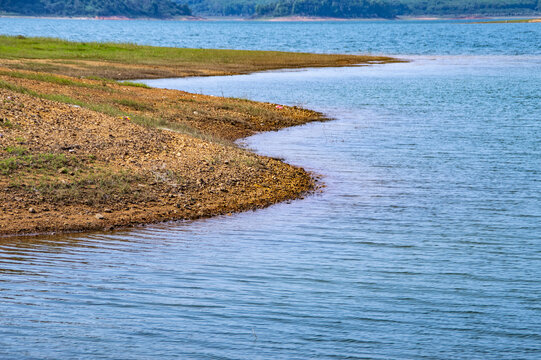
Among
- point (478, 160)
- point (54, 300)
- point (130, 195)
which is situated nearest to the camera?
point (54, 300)

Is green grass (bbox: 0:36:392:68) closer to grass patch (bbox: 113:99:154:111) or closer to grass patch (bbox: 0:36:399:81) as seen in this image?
grass patch (bbox: 0:36:399:81)

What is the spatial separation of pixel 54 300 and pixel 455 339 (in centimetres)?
540

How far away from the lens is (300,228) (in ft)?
44.1

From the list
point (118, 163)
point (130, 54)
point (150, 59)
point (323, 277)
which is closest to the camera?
point (323, 277)

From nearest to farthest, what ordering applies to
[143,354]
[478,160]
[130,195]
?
[143,354] → [130,195] → [478,160]

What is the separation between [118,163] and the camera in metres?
16.4

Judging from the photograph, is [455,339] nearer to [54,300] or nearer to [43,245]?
[54,300]

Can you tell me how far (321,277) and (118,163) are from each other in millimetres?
7552

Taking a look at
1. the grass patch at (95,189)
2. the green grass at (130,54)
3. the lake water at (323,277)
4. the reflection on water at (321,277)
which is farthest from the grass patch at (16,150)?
the green grass at (130,54)

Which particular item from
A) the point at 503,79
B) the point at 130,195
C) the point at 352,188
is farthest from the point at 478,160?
the point at 503,79

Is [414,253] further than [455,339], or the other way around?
[414,253]

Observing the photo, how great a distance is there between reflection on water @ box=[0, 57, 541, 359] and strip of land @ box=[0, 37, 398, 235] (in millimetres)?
861

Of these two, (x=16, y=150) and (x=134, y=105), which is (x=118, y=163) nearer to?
(x=16, y=150)

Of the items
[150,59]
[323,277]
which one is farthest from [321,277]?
[150,59]
